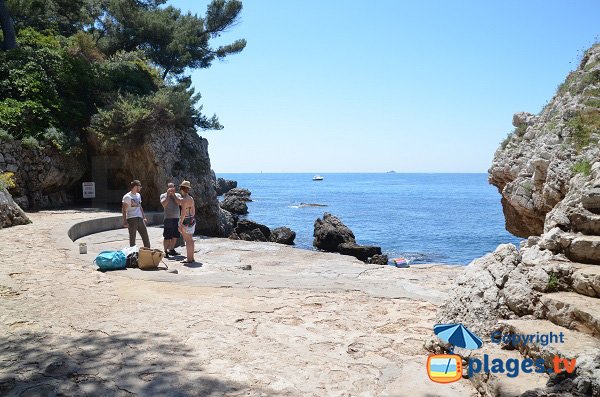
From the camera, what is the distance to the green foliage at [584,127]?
27.5ft

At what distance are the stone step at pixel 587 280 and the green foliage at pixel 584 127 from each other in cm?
516

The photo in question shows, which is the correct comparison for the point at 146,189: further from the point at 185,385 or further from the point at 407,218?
the point at 407,218

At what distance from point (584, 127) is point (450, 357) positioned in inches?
279

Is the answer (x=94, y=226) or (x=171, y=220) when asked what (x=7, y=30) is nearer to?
(x=94, y=226)

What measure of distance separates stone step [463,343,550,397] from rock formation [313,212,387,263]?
62.5 ft

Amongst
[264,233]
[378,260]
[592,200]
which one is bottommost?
[378,260]

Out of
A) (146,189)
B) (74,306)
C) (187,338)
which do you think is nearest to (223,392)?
(187,338)

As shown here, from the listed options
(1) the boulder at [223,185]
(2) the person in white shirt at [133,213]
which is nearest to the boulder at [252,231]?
(2) the person in white shirt at [133,213]

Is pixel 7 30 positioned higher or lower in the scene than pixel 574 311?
higher

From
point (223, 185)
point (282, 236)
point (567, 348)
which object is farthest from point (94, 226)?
point (223, 185)

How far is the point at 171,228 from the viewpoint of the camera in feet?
30.8

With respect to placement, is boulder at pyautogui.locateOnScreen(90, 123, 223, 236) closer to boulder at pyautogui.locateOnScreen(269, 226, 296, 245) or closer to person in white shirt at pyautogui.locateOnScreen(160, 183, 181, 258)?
boulder at pyautogui.locateOnScreen(269, 226, 296, 245)

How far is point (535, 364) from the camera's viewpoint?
10.8 feet

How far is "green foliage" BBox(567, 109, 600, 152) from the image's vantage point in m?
8.38
